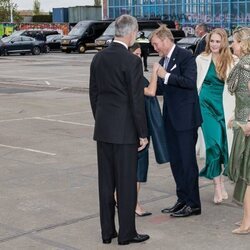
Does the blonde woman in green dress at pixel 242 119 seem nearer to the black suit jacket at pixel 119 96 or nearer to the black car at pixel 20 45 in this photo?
the black suit jacket at pixel 119 96

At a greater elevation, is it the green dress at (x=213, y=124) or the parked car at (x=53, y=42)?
the green dress at (x=213, y=124)

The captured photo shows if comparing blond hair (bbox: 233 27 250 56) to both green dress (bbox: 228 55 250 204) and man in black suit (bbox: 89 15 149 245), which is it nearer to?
green dress (bbox: 228 55 250 204)

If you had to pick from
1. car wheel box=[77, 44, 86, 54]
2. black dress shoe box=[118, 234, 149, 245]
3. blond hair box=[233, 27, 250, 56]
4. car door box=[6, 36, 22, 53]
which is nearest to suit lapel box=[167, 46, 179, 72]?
blond hair box=[233, 27, 250, 56]

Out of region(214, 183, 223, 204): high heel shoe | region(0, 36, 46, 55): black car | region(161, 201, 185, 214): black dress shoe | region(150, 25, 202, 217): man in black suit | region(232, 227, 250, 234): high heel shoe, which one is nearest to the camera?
region(232, 227, 250, 234): high heel shoe

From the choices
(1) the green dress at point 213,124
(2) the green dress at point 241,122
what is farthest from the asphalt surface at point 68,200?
(2) the green dress at point 241,122

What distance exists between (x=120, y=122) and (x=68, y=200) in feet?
6.49

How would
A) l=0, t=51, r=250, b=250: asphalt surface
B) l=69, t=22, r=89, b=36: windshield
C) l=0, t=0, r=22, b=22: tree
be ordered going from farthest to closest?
l=0, t=0, r=22, b=22: tree
l=69, t=22, r=89, b=36: windshield
l=0, t=51, r=250, b=250: asphalt surface

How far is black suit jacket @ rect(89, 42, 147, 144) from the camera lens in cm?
526

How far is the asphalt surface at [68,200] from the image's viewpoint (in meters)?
5.68

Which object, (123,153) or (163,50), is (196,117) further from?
(123,153)

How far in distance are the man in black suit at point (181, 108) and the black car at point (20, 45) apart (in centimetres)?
3707

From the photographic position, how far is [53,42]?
48.2 metres

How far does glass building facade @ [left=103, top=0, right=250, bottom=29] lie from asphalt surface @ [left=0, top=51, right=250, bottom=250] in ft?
138

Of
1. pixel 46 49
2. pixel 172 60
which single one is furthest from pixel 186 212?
pixel 46 49
